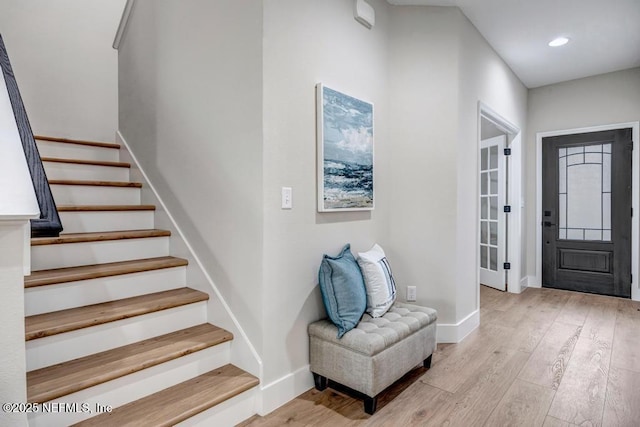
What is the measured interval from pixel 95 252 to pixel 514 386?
282 cm

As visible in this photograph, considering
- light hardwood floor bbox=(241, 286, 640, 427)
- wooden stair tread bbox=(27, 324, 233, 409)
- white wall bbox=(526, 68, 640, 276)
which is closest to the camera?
wooden stair tread bbox=(27, 324, 233, 409)

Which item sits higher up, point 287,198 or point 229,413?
point 287,198

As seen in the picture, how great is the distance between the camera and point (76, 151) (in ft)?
10.8

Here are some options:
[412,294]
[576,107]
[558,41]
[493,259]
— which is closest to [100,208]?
[412,294]

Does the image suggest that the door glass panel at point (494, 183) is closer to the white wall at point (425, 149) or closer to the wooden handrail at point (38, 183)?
the white wall at point (425, 149)

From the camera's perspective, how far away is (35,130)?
11.4ft

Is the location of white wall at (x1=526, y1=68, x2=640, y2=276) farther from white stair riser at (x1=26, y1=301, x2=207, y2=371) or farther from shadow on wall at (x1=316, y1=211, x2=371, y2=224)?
white stair riser at (x1=26, y1=301, x2=207, y2=371)

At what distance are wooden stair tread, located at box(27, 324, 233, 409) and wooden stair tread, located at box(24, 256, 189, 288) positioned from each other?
433mm

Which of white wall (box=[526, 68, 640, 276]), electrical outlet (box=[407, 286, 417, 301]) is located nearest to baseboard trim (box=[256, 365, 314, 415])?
electrical outlet (box=[407, 286, 417, 301])

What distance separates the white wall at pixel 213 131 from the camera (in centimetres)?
197

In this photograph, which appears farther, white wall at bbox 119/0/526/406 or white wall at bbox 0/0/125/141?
white wall at bbox 0/0/125/141

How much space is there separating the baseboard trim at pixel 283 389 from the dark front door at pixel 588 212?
413 centimetres

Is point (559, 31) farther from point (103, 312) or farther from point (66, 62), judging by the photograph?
point (66, 62)

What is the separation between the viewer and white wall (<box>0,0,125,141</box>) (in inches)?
134
